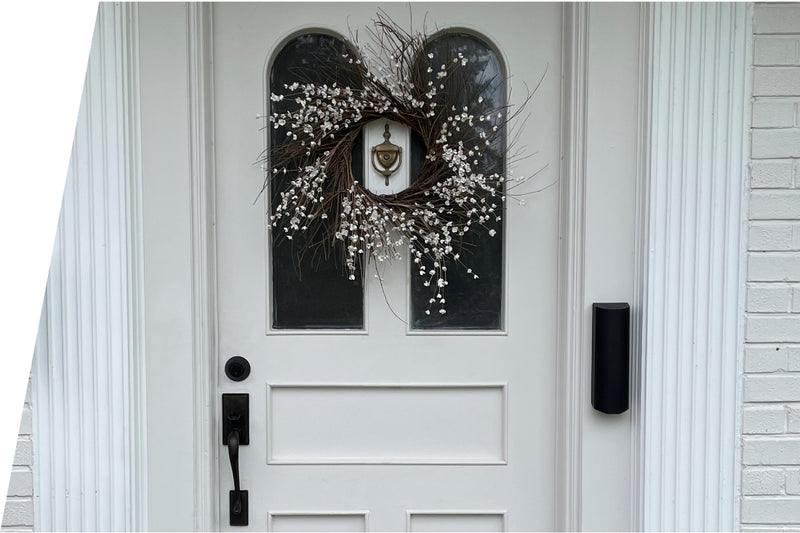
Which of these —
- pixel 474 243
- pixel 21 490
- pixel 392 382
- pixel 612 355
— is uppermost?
pixel 474 243

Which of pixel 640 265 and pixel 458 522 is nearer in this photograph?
pixel 640 265

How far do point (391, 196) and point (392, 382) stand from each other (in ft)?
1.62

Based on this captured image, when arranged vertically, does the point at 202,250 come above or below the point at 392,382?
above

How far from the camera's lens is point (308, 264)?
1.39 m

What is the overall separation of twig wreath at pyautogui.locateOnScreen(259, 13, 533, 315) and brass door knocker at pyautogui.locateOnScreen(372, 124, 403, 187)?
59 mm

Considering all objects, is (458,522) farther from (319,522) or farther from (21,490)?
(21,490)

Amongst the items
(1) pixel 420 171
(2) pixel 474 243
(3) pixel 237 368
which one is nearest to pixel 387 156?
(1) pixel 420 171

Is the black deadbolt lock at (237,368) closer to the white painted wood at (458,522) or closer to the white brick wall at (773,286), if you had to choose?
the white painted wood at (458,522)

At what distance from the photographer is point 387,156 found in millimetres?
1343

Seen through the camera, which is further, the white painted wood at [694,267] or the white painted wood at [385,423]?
the white painted wood at [385,423]

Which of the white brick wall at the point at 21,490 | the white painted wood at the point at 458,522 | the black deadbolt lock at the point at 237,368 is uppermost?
the black deadbolt lock at the point at 237,368

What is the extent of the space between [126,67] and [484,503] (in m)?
1.43

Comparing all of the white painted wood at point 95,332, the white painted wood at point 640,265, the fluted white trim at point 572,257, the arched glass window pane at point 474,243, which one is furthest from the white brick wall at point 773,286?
the white painted wood at point 95,332

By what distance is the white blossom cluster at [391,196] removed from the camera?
4.25 ft
